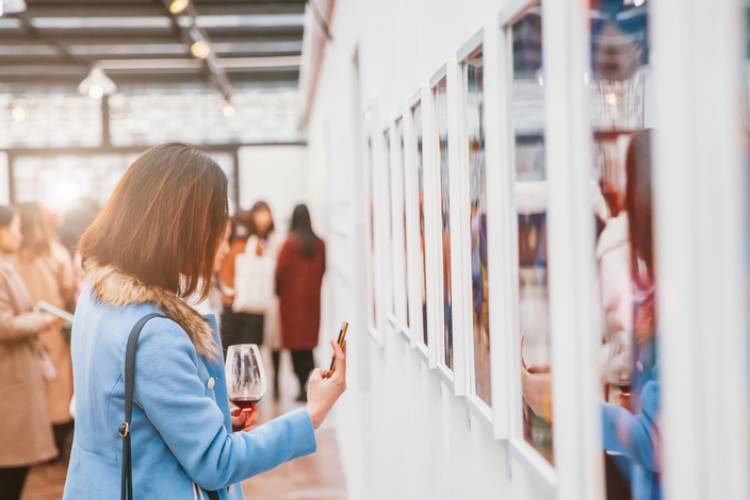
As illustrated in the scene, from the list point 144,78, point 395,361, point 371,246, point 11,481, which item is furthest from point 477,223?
point 144,78

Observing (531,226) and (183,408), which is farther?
(183,408)

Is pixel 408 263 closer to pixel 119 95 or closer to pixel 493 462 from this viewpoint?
pixel 493 462

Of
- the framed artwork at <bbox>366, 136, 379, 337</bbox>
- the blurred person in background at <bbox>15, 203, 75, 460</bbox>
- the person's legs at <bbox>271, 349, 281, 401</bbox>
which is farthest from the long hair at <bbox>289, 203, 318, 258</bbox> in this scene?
the framed artwork at <bbox>366, 136, 379, 337</bbox>

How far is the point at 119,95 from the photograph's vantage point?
659 inches

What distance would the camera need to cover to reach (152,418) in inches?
69.7

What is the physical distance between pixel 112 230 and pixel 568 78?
1.14 metres

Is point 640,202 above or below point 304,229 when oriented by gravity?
above

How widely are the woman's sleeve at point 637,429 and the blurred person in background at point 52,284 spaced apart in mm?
4948

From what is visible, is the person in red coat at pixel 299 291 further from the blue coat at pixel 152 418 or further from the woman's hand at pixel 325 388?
the blue coat at pixel 152 418

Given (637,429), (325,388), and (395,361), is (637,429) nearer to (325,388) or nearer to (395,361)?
(325,388)

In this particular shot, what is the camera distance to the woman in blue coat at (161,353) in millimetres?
1776

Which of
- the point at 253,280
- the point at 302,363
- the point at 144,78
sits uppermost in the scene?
the point at 144,78

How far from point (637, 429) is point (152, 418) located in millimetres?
1047

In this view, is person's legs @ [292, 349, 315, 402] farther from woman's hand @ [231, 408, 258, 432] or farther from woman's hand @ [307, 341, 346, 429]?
woman's hand @ [307, 341, 346, 429]
